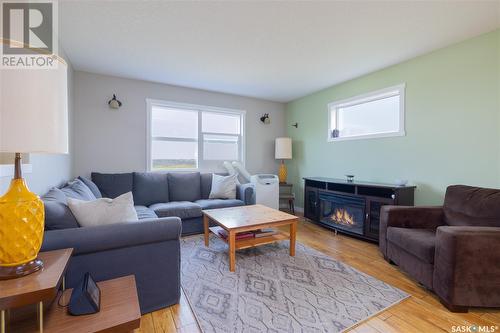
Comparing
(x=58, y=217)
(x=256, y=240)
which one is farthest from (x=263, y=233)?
(x=58, y=217)

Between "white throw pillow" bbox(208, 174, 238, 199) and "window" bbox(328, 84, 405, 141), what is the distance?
193cm

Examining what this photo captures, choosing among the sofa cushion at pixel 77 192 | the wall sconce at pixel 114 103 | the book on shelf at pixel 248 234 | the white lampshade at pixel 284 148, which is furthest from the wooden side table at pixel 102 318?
the white lampshade at pixel 284 148

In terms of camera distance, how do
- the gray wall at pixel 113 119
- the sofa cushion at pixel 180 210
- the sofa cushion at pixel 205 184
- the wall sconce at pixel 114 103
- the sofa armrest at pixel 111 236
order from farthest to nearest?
1. the sofa cushion at pixel 205 184
2. the wall sconce at pixel 114 103
3. the gray wall at pixel 113 119
4. the sofa cushion at pixel 180 210
5. the sofa armrest at pixel 111 236

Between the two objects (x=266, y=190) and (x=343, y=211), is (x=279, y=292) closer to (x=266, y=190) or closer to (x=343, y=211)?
(x=343, y=211)

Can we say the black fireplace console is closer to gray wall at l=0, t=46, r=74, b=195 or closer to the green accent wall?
the green accent wall

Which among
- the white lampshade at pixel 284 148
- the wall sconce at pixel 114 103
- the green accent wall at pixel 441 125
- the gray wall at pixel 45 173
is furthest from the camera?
the white lampshade at pixel 284 148

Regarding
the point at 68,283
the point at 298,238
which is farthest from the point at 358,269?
the point at 68,283

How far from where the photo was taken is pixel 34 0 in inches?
69.9

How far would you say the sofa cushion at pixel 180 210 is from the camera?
2962mm

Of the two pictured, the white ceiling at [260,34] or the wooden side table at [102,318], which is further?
the white ceiling at [260,34]

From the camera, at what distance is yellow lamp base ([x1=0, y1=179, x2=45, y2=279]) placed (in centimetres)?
89

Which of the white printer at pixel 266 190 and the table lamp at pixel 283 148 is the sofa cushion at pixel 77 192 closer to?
the white printer at pixel 266 190

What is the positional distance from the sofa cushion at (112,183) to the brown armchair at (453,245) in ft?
11.3

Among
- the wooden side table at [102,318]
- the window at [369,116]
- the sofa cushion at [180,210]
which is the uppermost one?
the window at [369,116]
